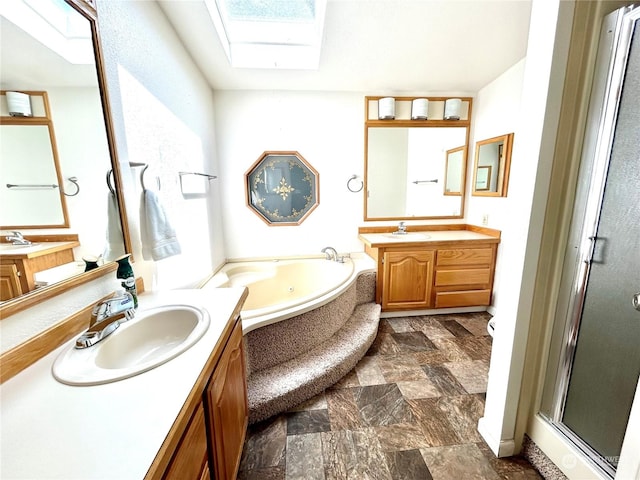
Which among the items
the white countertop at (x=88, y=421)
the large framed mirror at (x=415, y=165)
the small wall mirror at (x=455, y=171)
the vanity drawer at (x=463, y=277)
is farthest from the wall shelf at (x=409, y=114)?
the white countertop at (x=88, y=421)

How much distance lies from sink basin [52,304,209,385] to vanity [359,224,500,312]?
70.5 inches

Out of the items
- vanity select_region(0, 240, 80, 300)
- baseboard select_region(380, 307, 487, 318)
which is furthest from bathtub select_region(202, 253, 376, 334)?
vanity select_region(0, 240, 80, 300)

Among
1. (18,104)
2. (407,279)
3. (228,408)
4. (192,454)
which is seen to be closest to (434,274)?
(407,279)

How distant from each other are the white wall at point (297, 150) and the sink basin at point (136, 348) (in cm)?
182

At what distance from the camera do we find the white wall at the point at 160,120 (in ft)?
3.94

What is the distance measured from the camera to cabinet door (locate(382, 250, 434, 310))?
2.48 metres

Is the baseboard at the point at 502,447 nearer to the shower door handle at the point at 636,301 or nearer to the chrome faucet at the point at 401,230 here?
the shower door handle at the point at 636,301

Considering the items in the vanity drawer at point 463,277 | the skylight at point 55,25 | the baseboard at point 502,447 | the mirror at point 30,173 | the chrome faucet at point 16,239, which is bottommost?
the baseboard at point 502,447

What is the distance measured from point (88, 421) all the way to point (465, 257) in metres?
2.83

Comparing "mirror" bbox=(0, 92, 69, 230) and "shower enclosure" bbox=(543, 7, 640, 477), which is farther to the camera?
"shower enclosure" bbox=(543, 7, 640, 477)

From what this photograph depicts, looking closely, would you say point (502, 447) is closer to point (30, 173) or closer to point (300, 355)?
point (300, 355)

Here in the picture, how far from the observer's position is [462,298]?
8.61ft

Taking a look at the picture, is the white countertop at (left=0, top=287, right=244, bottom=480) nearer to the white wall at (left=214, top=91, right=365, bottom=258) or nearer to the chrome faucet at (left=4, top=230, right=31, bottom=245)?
the chrome faucet at (left=4, top=230, right=31, bottom=245)

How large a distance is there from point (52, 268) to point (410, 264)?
2457 mm
